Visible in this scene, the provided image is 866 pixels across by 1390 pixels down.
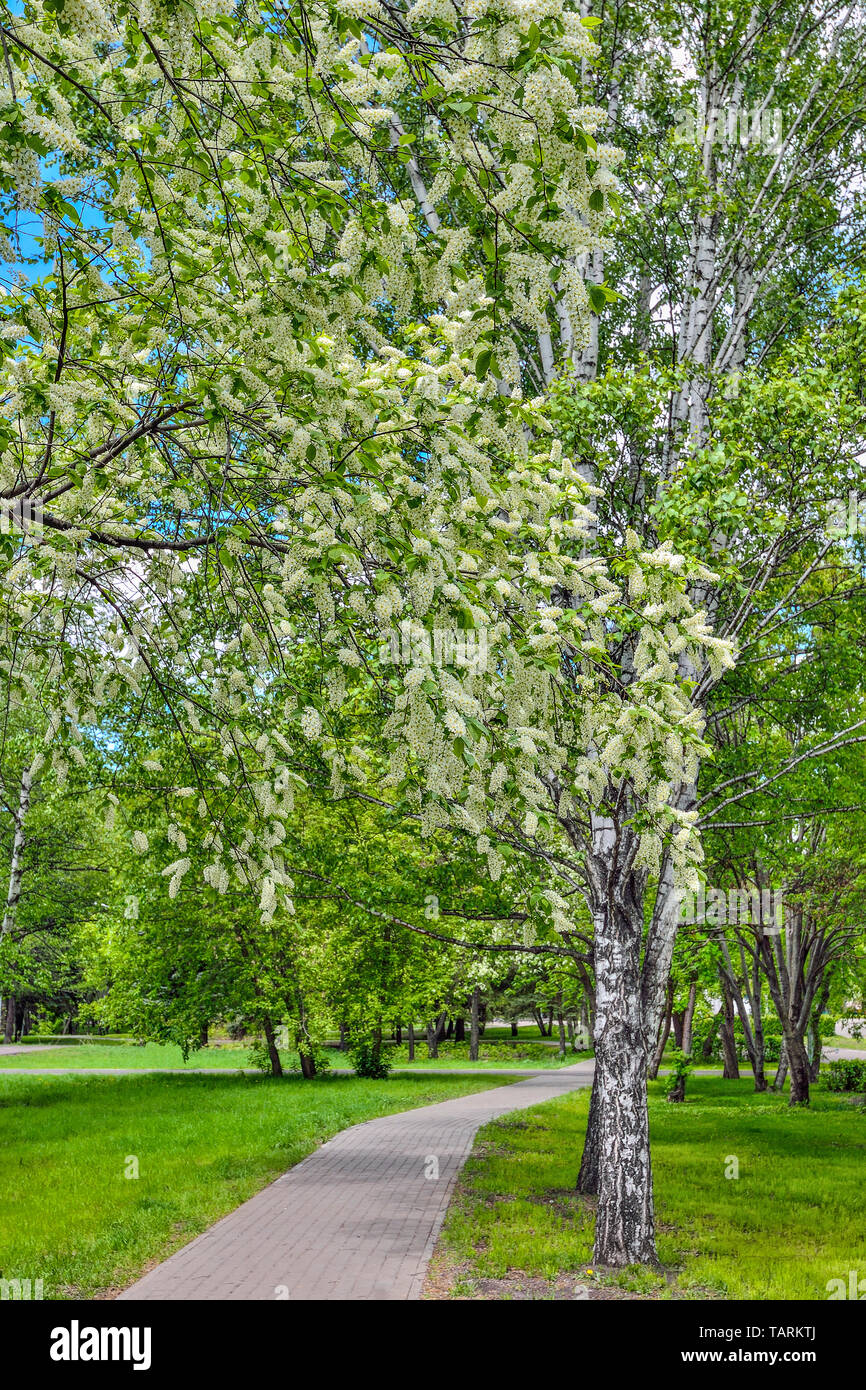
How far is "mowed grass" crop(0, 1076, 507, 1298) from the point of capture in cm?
778

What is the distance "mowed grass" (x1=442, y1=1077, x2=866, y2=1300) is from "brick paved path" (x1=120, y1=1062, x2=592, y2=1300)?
1.32ft

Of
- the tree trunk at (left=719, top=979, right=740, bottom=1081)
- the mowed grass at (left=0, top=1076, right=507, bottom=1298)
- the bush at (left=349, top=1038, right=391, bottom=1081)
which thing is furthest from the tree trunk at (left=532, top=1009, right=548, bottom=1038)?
the mowed grass at (left=0, top=1076, right=507, bottom=1298)

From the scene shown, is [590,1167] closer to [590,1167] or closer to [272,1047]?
[590,1167]

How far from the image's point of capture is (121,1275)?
714 centimetres

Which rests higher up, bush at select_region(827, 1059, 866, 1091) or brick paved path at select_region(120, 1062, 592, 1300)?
brick paved path at select_region(120, 1062, 592, 1300)

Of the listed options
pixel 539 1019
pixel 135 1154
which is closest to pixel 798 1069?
pixel 135 1154

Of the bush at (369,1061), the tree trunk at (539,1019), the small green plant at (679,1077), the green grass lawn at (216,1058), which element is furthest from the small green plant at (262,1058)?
the tree trunk at (539,1019)

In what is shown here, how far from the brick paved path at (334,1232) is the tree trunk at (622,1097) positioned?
5.06ft

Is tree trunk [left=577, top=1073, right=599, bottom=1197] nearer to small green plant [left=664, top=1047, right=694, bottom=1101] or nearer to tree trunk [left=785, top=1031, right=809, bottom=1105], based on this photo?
small green plant [left=664, top=1047, right=694, bottom=1101]

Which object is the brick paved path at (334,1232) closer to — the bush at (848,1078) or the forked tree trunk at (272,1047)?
the forked tree trunk at (272,1047)

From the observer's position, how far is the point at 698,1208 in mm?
10344

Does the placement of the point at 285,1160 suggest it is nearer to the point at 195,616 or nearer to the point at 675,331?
the point at 195,616

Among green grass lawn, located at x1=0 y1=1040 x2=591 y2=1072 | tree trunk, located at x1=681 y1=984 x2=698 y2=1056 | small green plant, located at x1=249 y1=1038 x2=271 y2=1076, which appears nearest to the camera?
small green plant, located at x1=249 y1=1038 x2=271 y2=1076
